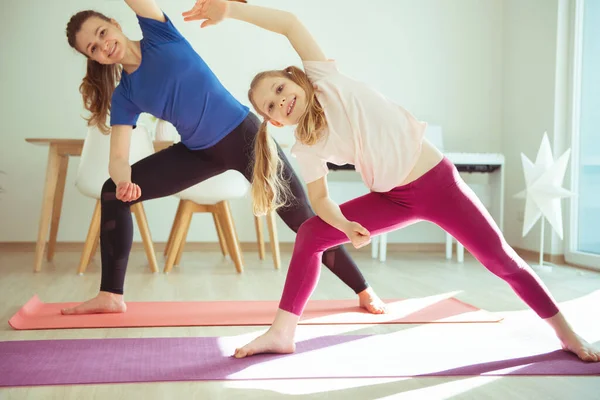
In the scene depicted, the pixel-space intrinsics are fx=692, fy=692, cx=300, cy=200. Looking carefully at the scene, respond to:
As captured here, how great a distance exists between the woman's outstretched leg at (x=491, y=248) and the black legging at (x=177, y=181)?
0.67m

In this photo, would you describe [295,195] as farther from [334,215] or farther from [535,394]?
[535,394]

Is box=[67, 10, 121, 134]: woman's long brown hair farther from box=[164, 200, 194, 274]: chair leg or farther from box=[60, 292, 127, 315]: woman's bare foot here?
box=[164, 200, 194, 274]: chair leg

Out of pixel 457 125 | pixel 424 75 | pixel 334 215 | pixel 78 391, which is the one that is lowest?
pixel 78 391

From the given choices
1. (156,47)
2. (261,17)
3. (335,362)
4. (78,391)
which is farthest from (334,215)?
Result: (156,47)

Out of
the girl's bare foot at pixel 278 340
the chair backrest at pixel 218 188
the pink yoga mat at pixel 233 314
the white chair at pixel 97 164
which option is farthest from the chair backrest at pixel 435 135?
the girl's bare foot at pixel 278 340

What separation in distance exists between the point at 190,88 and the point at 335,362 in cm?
116

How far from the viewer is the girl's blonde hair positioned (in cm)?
189

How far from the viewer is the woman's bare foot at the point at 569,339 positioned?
1.87 metres

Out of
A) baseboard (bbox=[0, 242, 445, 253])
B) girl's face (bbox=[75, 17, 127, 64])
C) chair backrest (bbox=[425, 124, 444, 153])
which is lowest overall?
baseboard (bbox=[0, 242, 445, 253])

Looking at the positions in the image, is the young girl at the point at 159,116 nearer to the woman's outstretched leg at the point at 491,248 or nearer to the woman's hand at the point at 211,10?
the woman's hand at the point at 211,10

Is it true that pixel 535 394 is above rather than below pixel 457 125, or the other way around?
below

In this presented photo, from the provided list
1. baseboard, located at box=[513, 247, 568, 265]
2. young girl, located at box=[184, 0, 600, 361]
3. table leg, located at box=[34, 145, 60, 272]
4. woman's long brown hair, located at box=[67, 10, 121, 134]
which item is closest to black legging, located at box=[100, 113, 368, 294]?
woman's long brown hair, located at box=[67, 10, 121, 134]

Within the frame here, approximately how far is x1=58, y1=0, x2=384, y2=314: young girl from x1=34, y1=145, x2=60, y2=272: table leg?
59.2 inches

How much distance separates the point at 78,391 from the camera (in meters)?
1.58
